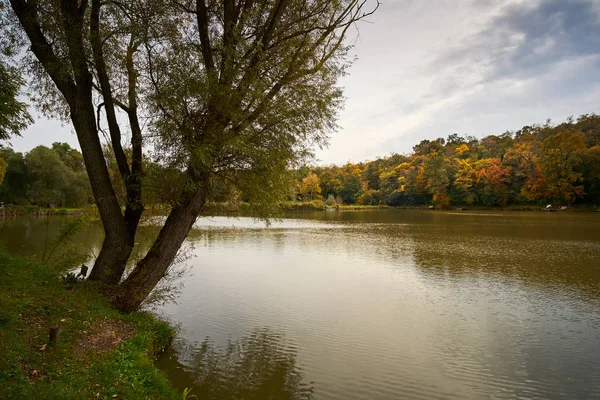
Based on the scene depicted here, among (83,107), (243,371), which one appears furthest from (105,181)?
(243,371)

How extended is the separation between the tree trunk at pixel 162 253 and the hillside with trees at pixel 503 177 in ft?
126

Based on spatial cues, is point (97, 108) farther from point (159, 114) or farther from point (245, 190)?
point (245, 190)

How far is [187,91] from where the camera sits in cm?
766

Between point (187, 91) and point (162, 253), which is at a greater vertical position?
point (187, 91)

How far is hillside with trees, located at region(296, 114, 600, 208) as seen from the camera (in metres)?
61.0

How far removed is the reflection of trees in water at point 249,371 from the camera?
6262 millimetres

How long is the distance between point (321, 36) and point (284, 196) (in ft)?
13.2

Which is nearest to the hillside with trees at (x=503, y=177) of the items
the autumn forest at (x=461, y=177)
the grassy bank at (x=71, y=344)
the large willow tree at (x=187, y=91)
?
the autumn forest at (x=461, y=177)

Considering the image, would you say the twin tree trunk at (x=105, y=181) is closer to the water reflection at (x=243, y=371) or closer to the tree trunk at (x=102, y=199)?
the tree trunk at (x=102, y=199)

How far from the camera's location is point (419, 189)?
272ft

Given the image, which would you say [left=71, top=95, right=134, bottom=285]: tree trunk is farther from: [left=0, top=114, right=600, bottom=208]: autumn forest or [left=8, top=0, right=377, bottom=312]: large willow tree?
[left=0, top=114, right=600, bottom=208]: autumn forest

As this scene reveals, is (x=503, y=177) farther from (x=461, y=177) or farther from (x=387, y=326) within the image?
(x=387, y=326)

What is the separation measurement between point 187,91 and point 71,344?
4.98 metres

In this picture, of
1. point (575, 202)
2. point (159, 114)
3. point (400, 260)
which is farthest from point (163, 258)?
point (575, 202)
